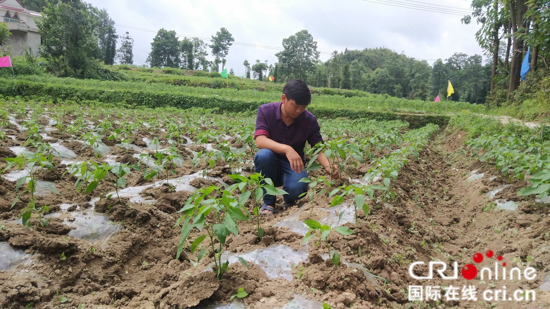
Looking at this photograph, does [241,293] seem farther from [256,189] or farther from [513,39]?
[513,39]

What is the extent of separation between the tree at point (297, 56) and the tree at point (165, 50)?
19.5 metres

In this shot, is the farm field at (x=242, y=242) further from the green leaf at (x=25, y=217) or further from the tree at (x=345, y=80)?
the tree at (x=345, y=80)

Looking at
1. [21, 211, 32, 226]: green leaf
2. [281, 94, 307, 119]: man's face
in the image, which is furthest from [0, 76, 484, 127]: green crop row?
[21, 211, 32, 226]: green leaf

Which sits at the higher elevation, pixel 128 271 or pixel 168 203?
pixel 168 203

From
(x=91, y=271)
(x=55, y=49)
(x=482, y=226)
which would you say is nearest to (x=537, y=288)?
(x=482, y=226)

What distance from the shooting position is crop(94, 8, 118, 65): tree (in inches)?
1980

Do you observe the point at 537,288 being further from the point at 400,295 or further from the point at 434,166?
the point at 434,166

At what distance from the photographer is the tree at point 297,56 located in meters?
55.2

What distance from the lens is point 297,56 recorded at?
183 feet

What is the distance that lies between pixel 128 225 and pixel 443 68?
70.7 m

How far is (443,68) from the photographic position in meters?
61.6

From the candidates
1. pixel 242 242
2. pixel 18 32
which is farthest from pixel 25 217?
pixel 18 32

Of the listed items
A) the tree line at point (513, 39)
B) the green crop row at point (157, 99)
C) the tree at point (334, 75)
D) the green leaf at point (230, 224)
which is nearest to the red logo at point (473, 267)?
the green leaf at point (230, 224)

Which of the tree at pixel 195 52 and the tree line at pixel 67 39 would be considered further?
the tree at pixel 195 52
